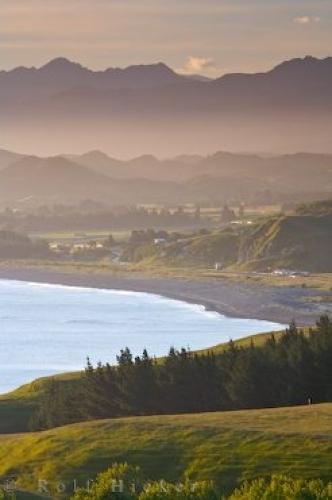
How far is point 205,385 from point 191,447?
18.0 meters

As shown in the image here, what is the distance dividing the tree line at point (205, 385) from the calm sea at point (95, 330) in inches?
1201

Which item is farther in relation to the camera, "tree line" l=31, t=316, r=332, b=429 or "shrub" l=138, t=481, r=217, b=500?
"tree line" l=31, t=316, r=332, b=429

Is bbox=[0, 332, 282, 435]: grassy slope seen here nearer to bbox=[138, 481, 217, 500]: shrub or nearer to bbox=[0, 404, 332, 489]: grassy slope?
bbox=[0, 404, 332, 489]: grassy slope

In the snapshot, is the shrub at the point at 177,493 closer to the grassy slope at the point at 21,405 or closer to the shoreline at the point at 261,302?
the grassy slope at the point at 21,405

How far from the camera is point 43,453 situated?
62.4m

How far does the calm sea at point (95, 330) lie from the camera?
12925 cm

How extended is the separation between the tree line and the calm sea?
3052cm

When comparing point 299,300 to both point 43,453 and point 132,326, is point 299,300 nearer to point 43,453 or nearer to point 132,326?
point 132,326

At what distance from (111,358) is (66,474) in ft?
234

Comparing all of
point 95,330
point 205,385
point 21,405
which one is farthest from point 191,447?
point 95,330

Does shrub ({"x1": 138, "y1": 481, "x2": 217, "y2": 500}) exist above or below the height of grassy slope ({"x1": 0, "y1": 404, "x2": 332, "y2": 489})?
below

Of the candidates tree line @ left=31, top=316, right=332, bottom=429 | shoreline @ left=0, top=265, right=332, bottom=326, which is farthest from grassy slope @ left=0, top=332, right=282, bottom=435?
shoreline @ left=0, top=265, right=332, bottom=326

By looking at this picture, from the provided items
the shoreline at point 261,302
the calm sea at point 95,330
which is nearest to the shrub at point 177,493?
the calm sea at point 95,330

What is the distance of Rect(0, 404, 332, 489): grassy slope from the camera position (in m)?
56.1
